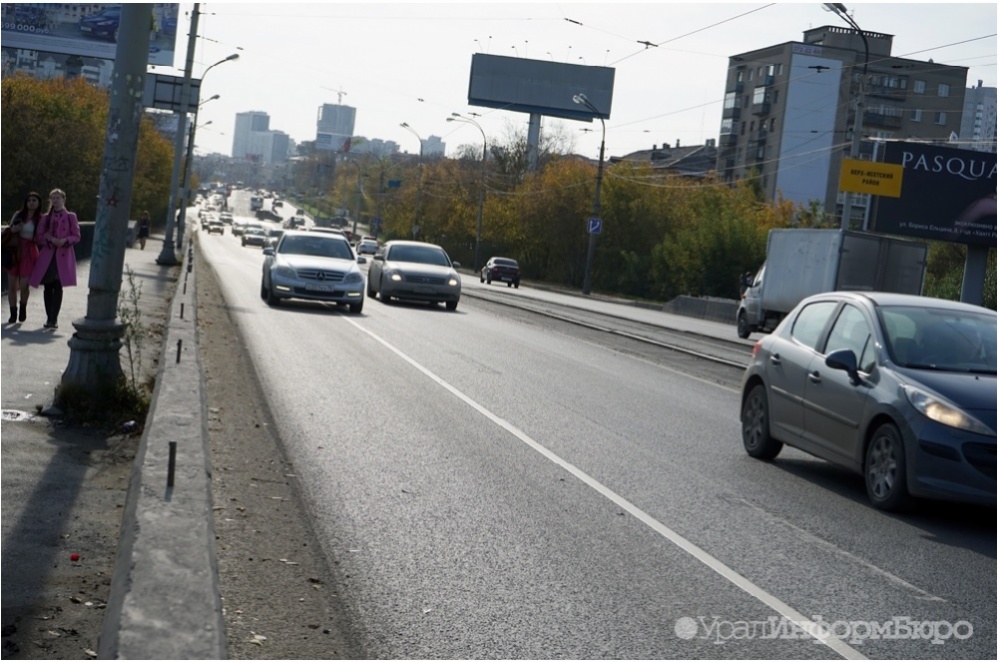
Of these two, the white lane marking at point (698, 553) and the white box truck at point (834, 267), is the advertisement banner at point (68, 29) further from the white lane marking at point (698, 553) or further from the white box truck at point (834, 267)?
the white lane marking at point (698, 553)

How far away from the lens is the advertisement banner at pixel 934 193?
128ft

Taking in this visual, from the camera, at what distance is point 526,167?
9806 cm

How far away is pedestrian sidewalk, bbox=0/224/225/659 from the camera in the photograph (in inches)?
165

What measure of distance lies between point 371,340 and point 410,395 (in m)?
6.62

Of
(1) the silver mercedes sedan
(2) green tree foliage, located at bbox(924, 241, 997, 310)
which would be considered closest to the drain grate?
(1) the silver mercedes sedan

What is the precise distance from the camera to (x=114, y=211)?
10070 millimetres

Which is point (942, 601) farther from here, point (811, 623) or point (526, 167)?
point (526, 167)

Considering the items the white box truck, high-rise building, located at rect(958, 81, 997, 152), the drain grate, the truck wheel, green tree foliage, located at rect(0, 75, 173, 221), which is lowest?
the drain grate

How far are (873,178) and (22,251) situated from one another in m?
28.8

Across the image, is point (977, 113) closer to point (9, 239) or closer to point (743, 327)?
point (743, 327)

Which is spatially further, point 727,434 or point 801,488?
point 727,434

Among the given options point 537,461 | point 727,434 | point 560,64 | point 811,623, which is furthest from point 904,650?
point 560,64

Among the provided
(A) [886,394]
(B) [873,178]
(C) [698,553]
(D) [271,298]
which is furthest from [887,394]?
(B) [873,178]

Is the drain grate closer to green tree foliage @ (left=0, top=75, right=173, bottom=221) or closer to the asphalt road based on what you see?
the asphalt road
